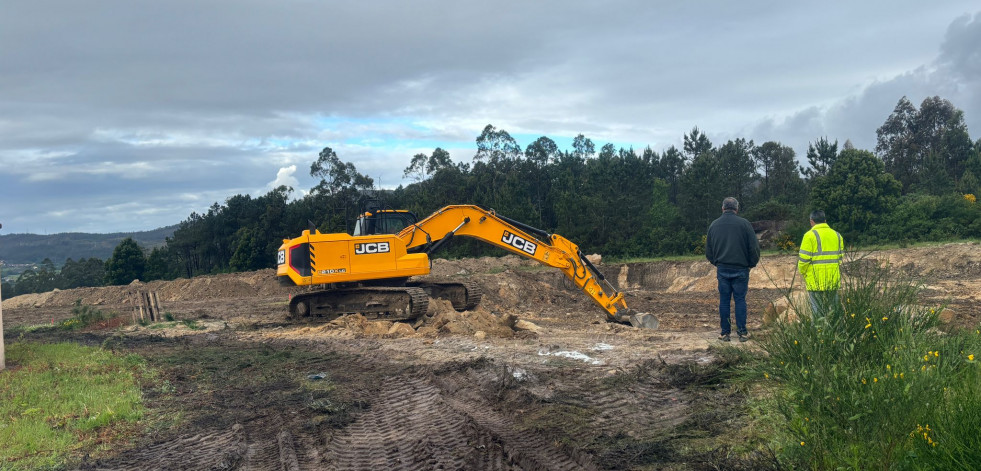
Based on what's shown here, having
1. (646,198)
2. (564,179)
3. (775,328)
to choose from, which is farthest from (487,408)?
(564,179)

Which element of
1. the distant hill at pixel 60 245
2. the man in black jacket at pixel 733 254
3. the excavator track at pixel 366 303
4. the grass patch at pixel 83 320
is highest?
the distant hill at pixel 60 245

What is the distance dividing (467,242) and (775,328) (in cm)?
3524

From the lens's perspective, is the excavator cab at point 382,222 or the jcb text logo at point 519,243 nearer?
the jcb text logo at point 519,243

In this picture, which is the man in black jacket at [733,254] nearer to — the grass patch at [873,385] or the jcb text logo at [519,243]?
the grass patch at [873,385]

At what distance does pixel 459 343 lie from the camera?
1051 centimetres

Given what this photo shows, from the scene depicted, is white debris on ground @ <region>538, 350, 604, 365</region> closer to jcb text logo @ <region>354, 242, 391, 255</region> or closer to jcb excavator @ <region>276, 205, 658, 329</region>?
jcb excavator @ <region>276, 205, 658, 329</region>

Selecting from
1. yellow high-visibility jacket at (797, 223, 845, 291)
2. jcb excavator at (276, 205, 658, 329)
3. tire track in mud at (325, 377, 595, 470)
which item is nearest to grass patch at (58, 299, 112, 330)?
jcb excavator at (276, 205, 658, 329)

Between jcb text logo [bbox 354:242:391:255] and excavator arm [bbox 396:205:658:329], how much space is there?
43 centimetres

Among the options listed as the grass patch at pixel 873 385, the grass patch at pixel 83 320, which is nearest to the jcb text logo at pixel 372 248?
the grass patch at pixel 83 320

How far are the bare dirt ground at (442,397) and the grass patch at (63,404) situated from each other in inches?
12.4

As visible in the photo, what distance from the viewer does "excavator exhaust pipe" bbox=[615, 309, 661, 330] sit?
12.2 metres

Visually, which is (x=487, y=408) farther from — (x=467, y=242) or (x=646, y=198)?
(x=646, y=198)

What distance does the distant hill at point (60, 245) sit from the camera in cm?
12444

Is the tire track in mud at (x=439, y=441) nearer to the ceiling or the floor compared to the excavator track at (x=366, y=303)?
nearer to the floor
